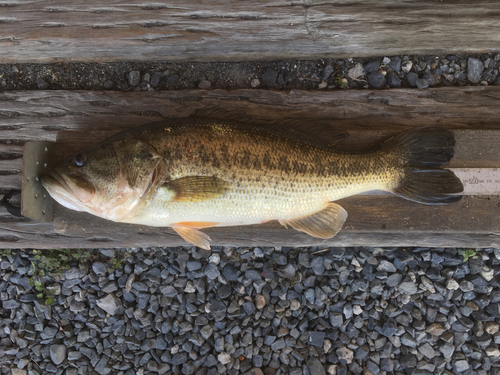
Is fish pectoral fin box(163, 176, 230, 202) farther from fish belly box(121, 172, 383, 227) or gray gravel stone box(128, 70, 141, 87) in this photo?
gray gravel stone box(128, 70, 141, 87)

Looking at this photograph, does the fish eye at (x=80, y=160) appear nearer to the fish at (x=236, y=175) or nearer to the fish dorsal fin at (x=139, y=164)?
the fish at (x=236, y=175)

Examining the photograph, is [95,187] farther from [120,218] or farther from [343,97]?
[343,97]

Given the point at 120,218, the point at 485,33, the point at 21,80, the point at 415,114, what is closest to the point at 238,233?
the point at 120,218

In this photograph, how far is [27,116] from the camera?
2.72 meters

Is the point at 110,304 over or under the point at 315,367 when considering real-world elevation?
over

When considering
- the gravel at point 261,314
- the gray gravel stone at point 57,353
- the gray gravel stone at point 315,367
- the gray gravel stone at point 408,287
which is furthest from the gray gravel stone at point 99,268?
the gray gravel stone at point 408,287

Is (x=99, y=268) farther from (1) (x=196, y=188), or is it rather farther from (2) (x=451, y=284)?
(2) (x=451, y=284)

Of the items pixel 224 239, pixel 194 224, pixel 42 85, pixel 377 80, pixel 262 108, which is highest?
pixel 377 80

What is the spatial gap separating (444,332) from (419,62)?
2.36 metres

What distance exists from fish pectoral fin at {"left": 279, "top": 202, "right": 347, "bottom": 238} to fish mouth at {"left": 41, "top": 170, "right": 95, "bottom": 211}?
126 cm

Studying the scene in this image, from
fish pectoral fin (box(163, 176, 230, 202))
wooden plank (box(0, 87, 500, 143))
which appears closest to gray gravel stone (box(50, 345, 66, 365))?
wooden plank (box(0, 87, 500, 143))

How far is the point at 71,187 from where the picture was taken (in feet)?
6.73

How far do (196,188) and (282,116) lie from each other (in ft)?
3.31

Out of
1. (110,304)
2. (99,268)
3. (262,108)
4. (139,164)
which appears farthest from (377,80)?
(110,304)
